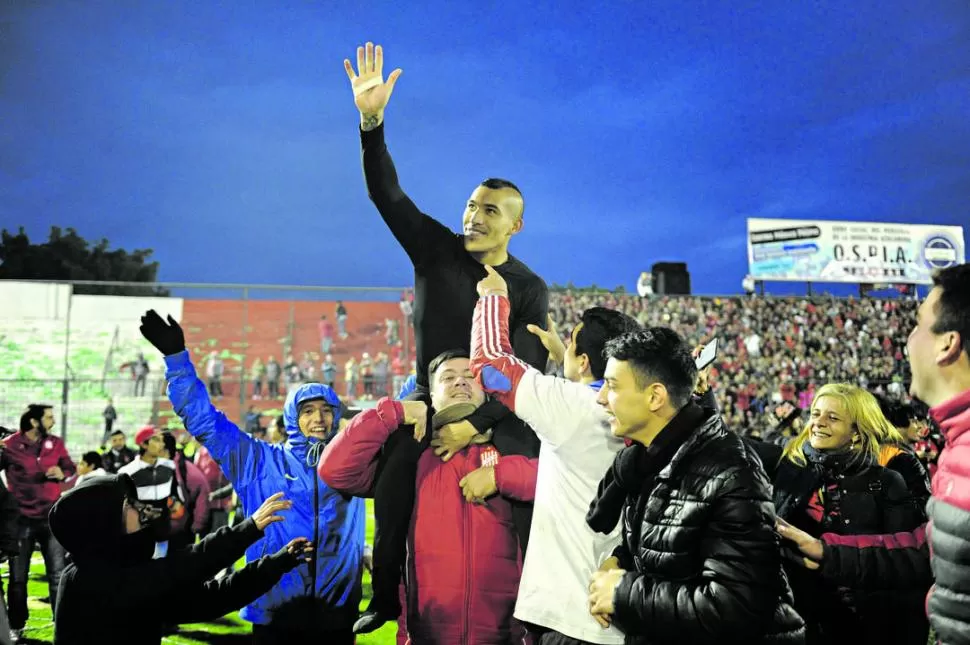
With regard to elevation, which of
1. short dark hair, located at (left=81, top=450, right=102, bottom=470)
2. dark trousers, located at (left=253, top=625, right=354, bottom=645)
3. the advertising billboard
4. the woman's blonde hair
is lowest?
dark trousers, located at (left=253, top=625, right=354, bottom=645)

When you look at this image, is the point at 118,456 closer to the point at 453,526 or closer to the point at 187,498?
the point at 187,498

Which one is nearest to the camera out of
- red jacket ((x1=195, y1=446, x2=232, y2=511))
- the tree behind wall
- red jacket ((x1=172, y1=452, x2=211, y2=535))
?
red jacket ((x1=172, y1=452, x2=211, y2=535))

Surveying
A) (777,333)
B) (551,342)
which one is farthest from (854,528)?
(777,333)

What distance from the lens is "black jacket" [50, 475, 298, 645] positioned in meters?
2.78

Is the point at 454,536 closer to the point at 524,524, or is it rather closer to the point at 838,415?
the point at 524,524

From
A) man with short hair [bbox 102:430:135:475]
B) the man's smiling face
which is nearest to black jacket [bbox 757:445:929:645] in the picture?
the man's smiling face

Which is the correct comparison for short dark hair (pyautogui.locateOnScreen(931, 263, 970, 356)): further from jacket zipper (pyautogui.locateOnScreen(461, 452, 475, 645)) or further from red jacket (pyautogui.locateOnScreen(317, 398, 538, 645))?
jacket zipper (pyautogui.locateOnScreen(461, 452, 475, 645))

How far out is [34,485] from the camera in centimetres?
772

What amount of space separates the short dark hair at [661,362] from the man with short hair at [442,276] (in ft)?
3.01

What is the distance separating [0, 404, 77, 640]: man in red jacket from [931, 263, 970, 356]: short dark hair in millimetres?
7232

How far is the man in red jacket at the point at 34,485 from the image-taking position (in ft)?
22.9

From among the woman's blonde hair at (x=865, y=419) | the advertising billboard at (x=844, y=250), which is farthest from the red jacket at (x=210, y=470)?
the advertising billboard at (x=844, y=250)

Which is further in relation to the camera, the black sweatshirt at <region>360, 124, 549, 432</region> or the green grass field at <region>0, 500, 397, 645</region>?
the green grass field at <region>0, 500, 397, 645</region>

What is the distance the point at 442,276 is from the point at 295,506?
1.31 meters
